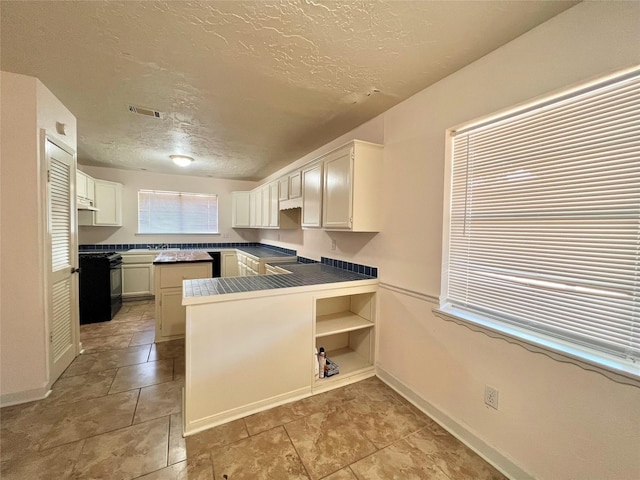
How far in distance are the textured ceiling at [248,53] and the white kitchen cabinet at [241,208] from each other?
2.85 m

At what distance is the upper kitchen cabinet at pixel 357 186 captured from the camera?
232 cm

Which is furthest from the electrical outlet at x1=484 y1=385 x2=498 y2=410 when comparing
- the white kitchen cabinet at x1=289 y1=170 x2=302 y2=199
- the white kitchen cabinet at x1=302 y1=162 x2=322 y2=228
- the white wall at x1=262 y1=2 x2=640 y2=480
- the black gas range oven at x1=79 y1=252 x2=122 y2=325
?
the black gas range oven at x1=79 y1=252 x2=122 y2=325

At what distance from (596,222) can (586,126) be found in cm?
46

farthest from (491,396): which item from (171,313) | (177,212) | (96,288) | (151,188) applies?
(151,188)

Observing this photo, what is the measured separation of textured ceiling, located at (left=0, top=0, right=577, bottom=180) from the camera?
1309 mm

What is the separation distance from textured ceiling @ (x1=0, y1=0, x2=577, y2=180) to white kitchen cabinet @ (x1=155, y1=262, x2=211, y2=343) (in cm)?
168

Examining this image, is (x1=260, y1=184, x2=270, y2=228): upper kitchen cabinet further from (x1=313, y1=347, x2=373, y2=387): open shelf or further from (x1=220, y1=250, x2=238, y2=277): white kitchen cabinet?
(x1=313, y1=347, x2=373, y2=387): open shelf

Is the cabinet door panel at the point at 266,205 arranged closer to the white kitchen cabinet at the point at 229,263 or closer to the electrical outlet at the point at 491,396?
the white kitchen cabinet at the point at 229,263

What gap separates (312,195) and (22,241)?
2457 mm

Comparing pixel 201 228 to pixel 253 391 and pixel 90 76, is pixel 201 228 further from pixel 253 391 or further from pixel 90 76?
pixel 253 391

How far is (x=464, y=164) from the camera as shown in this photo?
70.5 inches

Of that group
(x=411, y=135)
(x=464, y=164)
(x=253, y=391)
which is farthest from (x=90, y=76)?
(x=464, y=164)

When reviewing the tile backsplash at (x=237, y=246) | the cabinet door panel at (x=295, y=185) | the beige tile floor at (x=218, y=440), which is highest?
the cabinet door panel at (x=295, y=185)

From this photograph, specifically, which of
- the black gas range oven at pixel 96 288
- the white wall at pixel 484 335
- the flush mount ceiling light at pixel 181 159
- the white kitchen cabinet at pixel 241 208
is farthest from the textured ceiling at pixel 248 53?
the white kitchen cabinet at pixel 241 208
